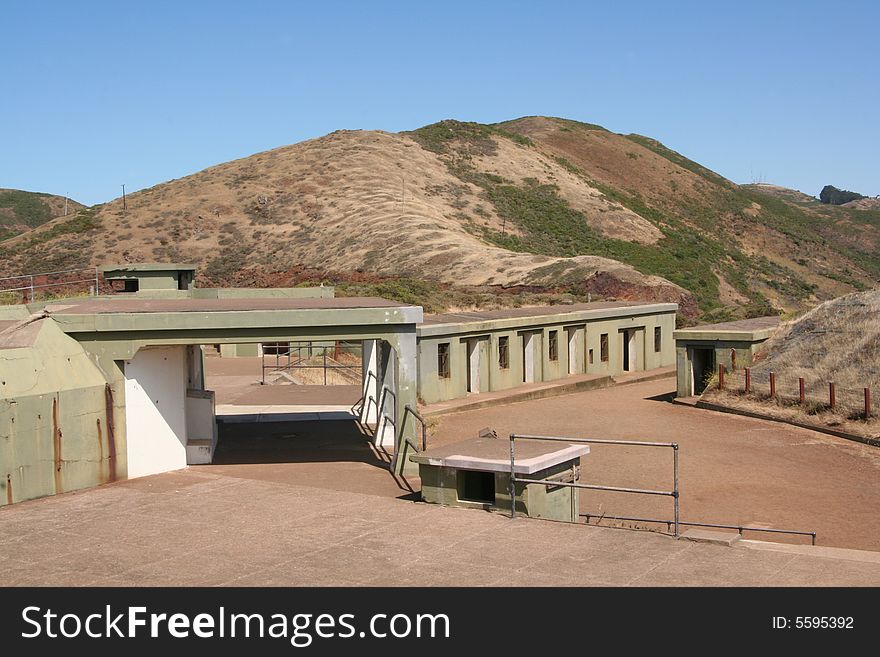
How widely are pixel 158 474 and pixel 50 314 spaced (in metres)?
3.34

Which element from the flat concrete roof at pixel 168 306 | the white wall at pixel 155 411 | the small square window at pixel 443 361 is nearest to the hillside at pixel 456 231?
the small square window at pixel 443 361

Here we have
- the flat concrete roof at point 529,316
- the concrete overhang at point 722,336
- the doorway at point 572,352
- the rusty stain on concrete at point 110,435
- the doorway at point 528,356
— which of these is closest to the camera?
the rusty stain on concrete at point 110,435

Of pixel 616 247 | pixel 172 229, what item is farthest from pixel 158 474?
pixel 616 247

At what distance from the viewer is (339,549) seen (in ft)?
38.5

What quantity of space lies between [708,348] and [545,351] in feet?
18.1

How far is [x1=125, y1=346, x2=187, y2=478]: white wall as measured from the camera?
16.4 m

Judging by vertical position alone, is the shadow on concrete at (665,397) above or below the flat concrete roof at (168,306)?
below

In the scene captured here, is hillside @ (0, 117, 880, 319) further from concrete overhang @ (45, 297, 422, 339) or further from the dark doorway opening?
the dark doorway opening

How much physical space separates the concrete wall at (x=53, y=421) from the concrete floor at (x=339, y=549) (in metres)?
0.50

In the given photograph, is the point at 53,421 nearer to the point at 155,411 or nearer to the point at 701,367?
the point at 155,411

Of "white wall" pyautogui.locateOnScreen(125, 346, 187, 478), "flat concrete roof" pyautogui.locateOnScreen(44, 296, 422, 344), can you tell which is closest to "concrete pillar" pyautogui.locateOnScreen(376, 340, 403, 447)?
"flat concrete roof" pyautogui.locateOnScreen(44, 296, 422, 344)

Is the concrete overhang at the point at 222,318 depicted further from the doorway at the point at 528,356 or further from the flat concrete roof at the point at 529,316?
A: the doorway at the point at 528,356

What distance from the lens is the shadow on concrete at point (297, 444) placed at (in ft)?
62.5

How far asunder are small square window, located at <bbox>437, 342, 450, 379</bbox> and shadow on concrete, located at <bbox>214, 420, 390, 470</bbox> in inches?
196
